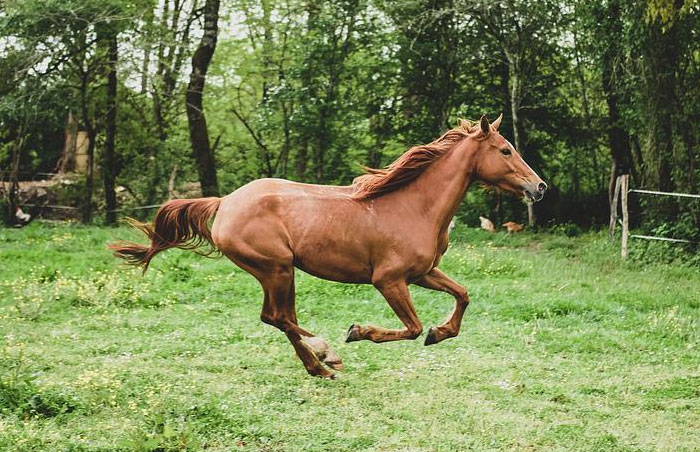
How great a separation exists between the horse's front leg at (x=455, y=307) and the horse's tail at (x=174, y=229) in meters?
1.97

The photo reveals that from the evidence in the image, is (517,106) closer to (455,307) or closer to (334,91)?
(334,91)

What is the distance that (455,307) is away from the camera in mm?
6910

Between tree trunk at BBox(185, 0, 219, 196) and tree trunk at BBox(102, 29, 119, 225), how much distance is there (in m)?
2.04

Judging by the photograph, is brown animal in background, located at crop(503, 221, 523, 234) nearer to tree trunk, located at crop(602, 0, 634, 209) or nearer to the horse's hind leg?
tree trunk, located at crop(602, 0, 634, 209)

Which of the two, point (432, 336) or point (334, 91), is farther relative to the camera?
point (334, 91)

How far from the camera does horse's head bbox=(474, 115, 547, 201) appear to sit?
6.68m

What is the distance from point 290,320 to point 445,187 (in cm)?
176

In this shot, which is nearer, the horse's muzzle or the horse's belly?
the horse's muzzle

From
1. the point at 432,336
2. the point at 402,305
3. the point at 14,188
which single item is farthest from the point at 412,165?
the point at 14,188

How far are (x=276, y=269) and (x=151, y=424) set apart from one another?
5.33 feet

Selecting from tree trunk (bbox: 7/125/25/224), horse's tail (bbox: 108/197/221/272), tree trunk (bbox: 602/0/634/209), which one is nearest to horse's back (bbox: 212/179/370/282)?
horse's tail (bbox: 108/197/221/272)

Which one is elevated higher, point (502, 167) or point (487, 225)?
point (502, 167)

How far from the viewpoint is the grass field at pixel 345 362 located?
6180mm

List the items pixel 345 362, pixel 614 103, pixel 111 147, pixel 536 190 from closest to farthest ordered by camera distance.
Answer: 1. pixel 536 190
2. pixel 345 362
3. pixel 614 103
4. pixel 111 147
